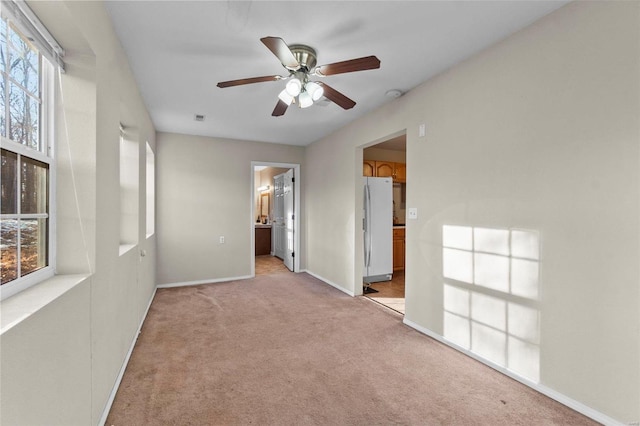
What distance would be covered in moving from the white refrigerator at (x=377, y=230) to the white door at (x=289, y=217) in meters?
1.63

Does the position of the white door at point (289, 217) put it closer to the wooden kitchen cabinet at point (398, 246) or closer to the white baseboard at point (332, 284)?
the white baseboard at point (332, 284)

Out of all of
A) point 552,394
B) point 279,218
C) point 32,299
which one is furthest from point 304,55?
point 279,218

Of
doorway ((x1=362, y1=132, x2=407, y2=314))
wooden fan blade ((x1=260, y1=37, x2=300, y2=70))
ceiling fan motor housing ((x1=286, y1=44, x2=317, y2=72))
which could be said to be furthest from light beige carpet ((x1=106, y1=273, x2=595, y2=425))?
ceiling fan motor housing ((x1=286, y1=44, x2=317, y2=72))

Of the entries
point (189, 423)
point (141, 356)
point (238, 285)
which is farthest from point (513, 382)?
point (238, 285)

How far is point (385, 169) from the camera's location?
568 centimetres

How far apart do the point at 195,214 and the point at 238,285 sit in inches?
53.5

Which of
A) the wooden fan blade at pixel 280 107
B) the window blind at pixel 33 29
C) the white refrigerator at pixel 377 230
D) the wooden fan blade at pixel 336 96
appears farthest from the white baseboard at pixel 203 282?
the window blind at pixel 33 29

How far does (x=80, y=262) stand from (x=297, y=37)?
1.98 m

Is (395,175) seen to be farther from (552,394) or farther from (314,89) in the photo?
(552,394)

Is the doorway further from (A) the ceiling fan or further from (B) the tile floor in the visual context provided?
(A) the ceiling fan

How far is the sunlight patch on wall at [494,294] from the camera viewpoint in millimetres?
2027

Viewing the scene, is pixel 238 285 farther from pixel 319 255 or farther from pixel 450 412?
pixel 450 412

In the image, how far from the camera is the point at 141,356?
7.87ft

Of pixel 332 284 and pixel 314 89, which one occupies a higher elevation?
pixel 314 89
